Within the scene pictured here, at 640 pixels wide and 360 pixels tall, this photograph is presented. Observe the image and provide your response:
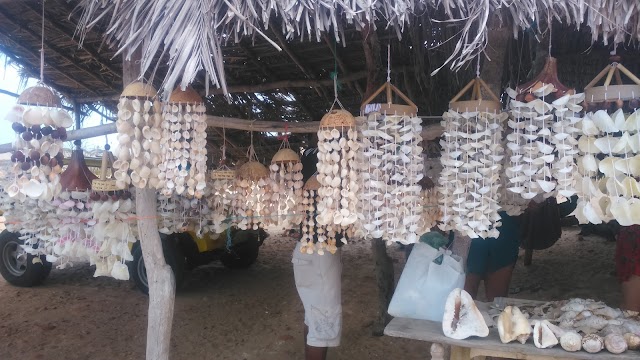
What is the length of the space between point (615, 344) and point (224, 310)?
12.8 ft

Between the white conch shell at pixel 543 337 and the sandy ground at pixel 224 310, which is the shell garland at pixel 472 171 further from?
the sandy ground at pixel 224 310

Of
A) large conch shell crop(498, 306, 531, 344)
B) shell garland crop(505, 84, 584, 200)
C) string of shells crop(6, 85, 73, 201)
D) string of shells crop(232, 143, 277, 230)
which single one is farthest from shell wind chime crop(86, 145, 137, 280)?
shell garland crop(505, 84, 584, 200)

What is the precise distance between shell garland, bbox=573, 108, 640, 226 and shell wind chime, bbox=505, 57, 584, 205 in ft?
0.18

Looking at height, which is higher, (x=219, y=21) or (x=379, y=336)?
(x=219, y=21)

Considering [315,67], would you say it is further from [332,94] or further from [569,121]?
[569,121]

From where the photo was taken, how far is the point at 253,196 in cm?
323

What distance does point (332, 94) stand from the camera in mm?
4547

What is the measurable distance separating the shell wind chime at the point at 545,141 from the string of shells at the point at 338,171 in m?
0.70

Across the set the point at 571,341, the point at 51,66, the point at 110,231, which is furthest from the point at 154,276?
the point at 51,66

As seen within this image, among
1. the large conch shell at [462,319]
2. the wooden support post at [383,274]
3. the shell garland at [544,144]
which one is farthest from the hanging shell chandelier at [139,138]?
the wooden support post at [383,274]

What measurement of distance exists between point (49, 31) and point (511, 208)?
141 inches

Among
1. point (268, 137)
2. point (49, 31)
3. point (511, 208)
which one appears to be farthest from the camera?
point (268, 137)

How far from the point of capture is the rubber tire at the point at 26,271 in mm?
5777

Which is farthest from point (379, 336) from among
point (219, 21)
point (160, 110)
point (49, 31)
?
point (49, 31)
